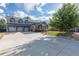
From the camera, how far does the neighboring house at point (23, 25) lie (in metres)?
2.28

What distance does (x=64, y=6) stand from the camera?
2.25 meters

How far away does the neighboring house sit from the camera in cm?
228

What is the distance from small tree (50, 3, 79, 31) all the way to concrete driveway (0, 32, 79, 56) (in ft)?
0.49

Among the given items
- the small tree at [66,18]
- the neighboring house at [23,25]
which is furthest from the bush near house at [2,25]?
the small tree at [66,18]

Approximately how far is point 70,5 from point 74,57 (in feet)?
1.91

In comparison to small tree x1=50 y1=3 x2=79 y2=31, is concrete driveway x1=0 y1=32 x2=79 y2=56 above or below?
below

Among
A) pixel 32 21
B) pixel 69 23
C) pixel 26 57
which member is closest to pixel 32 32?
pixel 32 21

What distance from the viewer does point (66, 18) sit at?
2.29 metres

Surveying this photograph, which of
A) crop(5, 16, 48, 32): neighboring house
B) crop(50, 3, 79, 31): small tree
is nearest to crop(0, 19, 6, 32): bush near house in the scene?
crop(5, 16, 48, 32): neighboring house

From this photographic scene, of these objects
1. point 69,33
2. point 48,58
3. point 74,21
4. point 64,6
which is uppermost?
point 64,6

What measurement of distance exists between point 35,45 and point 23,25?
27 centimetres

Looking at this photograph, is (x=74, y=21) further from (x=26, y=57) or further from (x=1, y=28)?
(x=1, y=28)

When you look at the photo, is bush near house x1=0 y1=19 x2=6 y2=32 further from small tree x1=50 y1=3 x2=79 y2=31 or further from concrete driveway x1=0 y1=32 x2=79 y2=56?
small tree x1=50 y1=3 x2=79 y2=31

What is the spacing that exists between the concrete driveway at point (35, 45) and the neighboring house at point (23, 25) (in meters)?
0.06
